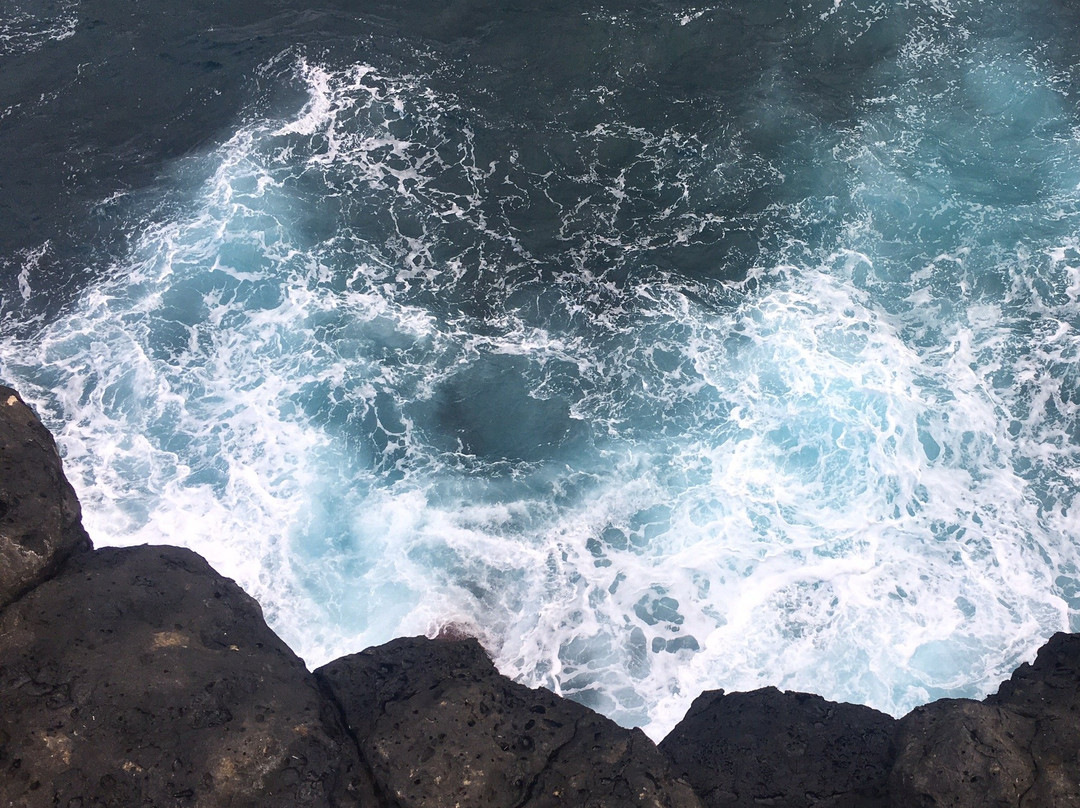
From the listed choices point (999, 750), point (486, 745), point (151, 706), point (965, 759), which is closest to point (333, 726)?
point (486, 745)

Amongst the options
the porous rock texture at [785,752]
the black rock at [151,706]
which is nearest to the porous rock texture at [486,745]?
the black rock at [151,706]

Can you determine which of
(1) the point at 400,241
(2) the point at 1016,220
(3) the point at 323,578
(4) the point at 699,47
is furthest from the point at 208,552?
(2) the point at 1016,220

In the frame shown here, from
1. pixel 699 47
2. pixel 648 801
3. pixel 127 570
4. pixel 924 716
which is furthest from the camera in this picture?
pixel 699 47

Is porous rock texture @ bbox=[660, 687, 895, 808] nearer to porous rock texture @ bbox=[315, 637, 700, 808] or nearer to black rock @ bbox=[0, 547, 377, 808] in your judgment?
porous rock texture @ bbox=[315, 637, 700, 808]

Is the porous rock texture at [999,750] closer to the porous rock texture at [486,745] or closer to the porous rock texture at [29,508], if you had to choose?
the porous rock texture at [486,745]

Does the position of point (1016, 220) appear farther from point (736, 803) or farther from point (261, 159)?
point (261, 159)
